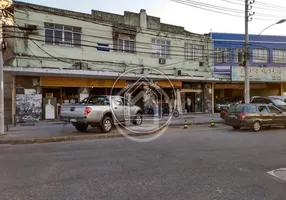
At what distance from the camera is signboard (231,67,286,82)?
2900 cm

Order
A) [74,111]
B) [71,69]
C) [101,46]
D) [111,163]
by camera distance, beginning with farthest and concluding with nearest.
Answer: [101,46]
[71,69]
[74,111]
[111,163]

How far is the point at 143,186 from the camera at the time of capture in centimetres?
561

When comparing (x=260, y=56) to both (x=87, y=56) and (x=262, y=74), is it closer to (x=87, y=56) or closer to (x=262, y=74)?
(x=262, y=74)

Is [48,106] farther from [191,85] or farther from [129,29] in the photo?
[191,85]

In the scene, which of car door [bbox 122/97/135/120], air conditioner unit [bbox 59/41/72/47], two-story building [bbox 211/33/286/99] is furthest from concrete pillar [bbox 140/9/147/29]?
car door [bbox 122/97/135/120]

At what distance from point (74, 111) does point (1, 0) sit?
32.7 ft

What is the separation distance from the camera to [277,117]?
1653cm

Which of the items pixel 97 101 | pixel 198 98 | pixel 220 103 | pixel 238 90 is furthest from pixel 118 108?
pixel 238 90

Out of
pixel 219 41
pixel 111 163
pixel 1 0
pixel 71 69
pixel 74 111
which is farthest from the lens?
pixel 219 41

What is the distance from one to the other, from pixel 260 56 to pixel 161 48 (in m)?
13.3

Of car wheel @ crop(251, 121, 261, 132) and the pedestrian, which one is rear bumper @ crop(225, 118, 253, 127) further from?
the pedestrian

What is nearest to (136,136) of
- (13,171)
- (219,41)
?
(13,171)

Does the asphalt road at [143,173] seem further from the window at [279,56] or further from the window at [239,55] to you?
the window at [279,56]

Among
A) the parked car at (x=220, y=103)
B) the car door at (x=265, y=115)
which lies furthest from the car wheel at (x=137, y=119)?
the parked car at (x=220, y=103)
